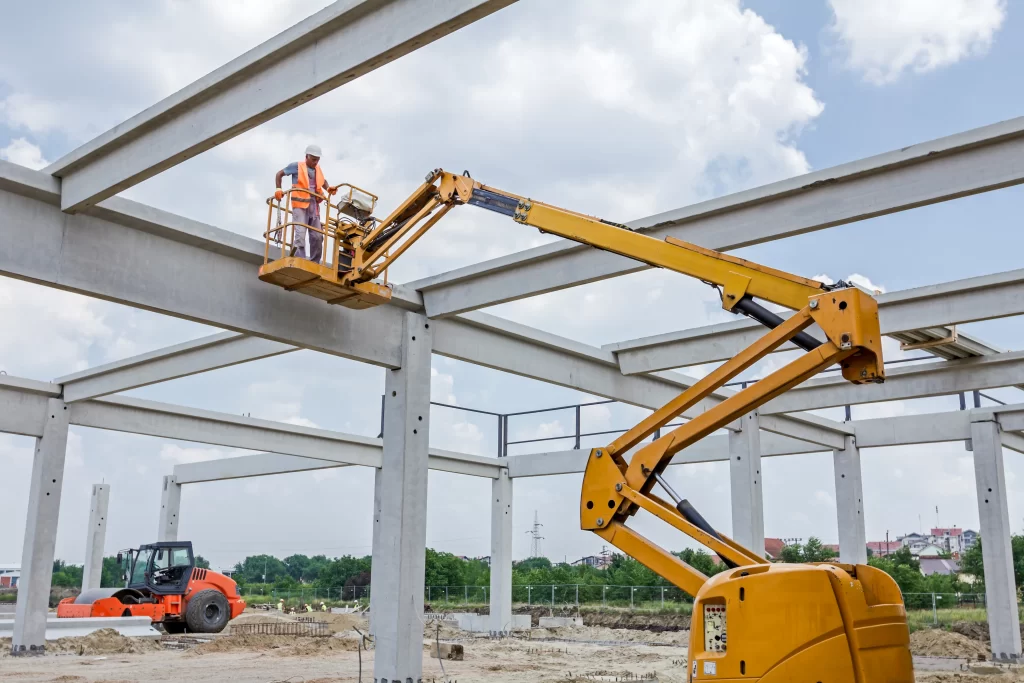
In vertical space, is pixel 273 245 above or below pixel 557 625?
above

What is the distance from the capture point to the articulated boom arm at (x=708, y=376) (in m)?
8.04

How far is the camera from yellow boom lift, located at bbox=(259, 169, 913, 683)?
704 cm

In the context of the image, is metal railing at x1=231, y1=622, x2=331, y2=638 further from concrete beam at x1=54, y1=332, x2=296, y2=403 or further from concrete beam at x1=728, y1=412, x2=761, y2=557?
concrete beam at x1=728, y1=412, x2=761, y2=557

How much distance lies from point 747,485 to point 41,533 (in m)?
15.0

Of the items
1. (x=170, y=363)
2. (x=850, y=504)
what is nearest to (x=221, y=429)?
Answer: (x=170, y=363)

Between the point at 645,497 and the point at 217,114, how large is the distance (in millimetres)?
5664

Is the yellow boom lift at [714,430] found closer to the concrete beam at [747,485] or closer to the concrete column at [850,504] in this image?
the concrete beam at [747,485]

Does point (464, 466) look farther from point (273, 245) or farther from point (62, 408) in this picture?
point (273, 245)

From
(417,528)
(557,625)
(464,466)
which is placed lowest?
(557,625)

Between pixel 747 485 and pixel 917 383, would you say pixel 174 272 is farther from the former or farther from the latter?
pixel 917 383

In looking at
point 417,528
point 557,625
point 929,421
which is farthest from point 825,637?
point 557,625

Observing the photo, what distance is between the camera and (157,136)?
31.6 ft

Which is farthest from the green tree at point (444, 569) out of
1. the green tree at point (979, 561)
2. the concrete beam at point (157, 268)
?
the concrete beam at point (157, 268)

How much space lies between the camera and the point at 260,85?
29.2ft
